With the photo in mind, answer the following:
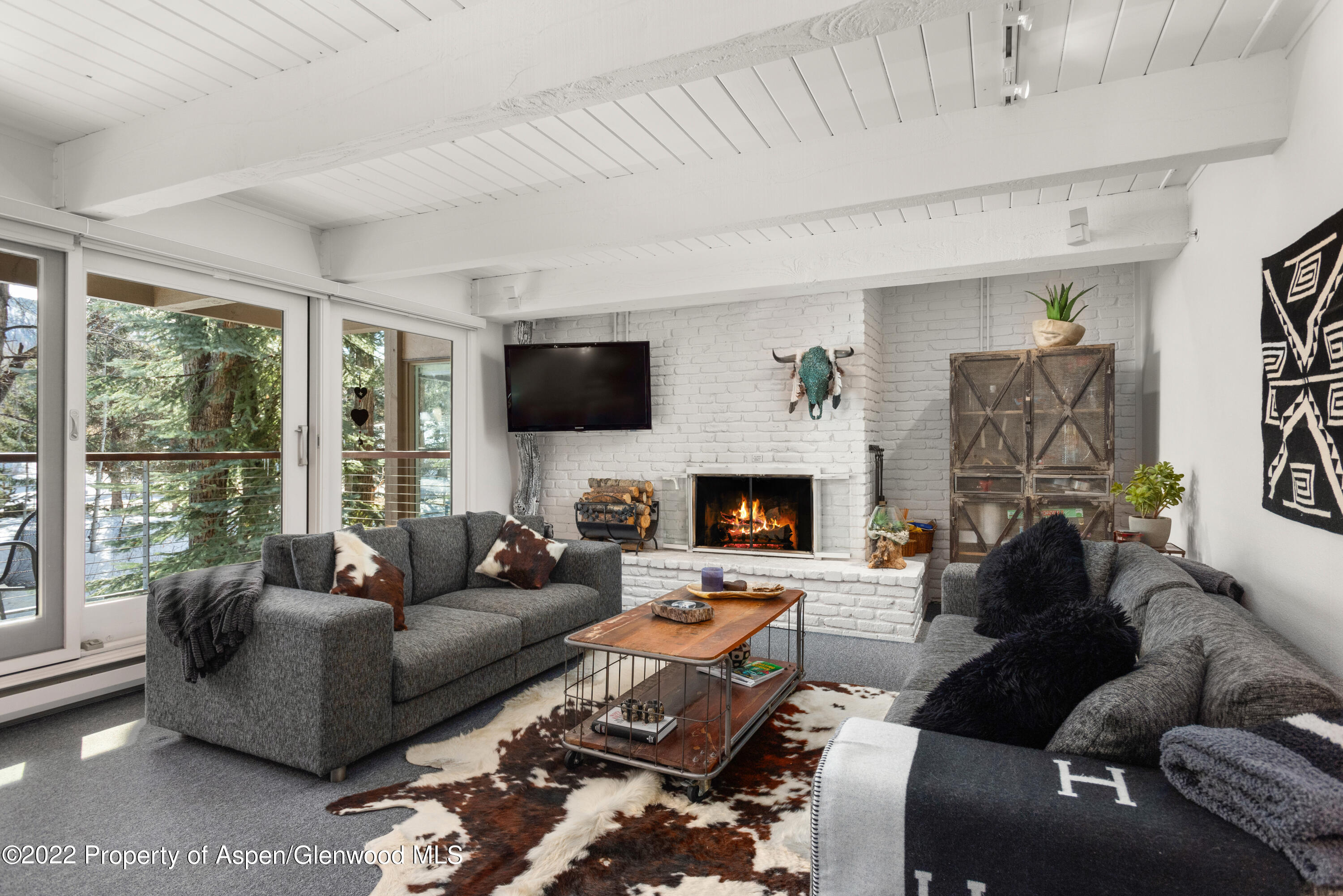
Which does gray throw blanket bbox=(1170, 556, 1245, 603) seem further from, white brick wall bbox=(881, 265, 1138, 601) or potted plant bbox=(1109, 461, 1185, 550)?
white brick wall bbox=(881, 265, 1138, 601)

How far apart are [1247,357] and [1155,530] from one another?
891mm

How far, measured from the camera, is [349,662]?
244 cm

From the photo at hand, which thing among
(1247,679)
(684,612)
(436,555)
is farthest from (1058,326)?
(436,555)

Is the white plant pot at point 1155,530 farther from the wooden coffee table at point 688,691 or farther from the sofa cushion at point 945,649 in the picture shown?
the wooden coffee table at point 688,691

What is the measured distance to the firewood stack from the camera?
5.22 metres

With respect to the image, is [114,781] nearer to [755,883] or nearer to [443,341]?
[755,883]

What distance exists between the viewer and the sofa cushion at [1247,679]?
4.20ft

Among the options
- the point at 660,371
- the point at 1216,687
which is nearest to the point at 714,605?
the point at 1216,687

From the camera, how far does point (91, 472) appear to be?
10.6ft

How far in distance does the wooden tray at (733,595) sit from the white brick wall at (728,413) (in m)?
1.84

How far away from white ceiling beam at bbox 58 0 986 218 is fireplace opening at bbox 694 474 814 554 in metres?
3.44

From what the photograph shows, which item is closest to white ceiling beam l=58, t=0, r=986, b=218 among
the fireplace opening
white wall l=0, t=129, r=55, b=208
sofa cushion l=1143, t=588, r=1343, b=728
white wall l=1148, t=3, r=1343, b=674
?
white wall l=0, t=129, r=55, b=208

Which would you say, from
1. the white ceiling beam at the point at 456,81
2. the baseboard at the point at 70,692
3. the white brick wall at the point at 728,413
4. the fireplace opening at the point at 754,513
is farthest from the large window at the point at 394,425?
the fireplace opening at the point at 754,513

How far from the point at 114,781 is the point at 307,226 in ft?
9.68
